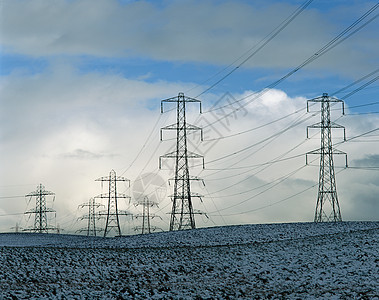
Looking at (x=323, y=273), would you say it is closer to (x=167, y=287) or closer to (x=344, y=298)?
(x=344, y=298)

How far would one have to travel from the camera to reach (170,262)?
2703 centimetres

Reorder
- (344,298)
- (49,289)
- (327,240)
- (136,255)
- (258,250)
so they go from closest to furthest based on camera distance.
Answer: (344,298) → (49,289) → (136,255) → (258,250) → (327,240)

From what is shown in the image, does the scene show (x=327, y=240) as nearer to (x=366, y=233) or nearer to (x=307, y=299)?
(x=366, y=233)

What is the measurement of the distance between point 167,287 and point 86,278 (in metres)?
3.82

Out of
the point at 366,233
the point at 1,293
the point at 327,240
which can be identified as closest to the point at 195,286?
the point at 1,293

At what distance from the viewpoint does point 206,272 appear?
2500 centimetres

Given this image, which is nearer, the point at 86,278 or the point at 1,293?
the point at 1,293

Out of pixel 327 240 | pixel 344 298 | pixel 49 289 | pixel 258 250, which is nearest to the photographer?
pixel 344 298

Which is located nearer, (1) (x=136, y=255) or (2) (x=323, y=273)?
(2) (x=323, y=273)

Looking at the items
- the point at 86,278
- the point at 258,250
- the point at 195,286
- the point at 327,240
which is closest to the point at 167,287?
the point at 195,286

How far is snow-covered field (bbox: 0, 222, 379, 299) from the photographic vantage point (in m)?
20.5

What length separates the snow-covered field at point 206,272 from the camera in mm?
20453

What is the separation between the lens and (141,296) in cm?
1981

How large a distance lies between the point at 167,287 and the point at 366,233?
17.7m
